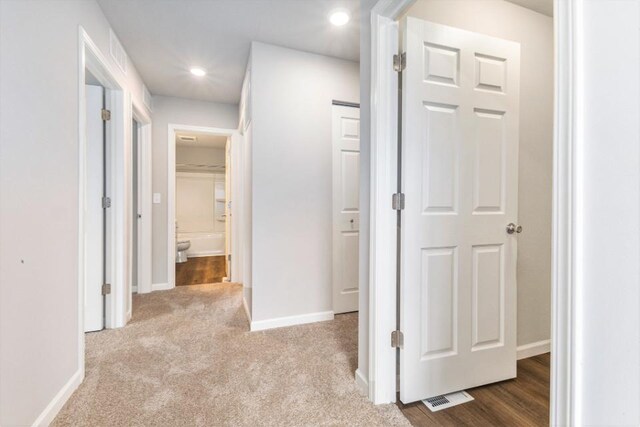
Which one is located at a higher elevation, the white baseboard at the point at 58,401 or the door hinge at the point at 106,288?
the door hinge at the point at 106,288

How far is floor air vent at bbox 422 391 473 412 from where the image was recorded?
1457 millimetres

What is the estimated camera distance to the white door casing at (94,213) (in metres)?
2.30

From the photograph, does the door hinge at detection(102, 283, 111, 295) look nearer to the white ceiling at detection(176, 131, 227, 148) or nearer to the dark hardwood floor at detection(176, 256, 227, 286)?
the dark hardwood floor at detection(176, 256, 227, 286)

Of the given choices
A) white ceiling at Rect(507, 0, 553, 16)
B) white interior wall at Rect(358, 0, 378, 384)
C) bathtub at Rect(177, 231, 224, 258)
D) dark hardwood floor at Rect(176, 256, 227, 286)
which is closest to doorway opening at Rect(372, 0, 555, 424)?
white interior wall at Rect(358, 0, 378, 384)

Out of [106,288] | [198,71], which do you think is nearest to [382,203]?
[106,288]

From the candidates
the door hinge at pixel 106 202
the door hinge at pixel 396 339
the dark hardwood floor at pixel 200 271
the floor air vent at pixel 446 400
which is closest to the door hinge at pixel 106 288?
the door hinge at pixel 106 202

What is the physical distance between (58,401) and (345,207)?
2.20m

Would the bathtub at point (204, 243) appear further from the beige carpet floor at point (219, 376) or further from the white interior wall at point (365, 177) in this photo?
the white interior wall at point (365, 177)

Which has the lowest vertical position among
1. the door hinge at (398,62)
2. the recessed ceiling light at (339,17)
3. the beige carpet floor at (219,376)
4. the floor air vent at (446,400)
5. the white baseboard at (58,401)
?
the beige carpet floor at (219,376)

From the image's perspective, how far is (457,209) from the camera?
1.51 meters

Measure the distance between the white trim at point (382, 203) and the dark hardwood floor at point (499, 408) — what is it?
0.53 feet

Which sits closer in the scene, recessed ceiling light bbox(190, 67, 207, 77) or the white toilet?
recessed ceiling light bbox(190, 67, 207, 77)

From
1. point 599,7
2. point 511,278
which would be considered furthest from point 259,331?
point 599,7

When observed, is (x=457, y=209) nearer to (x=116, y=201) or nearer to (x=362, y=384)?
(x=362, y=384)
